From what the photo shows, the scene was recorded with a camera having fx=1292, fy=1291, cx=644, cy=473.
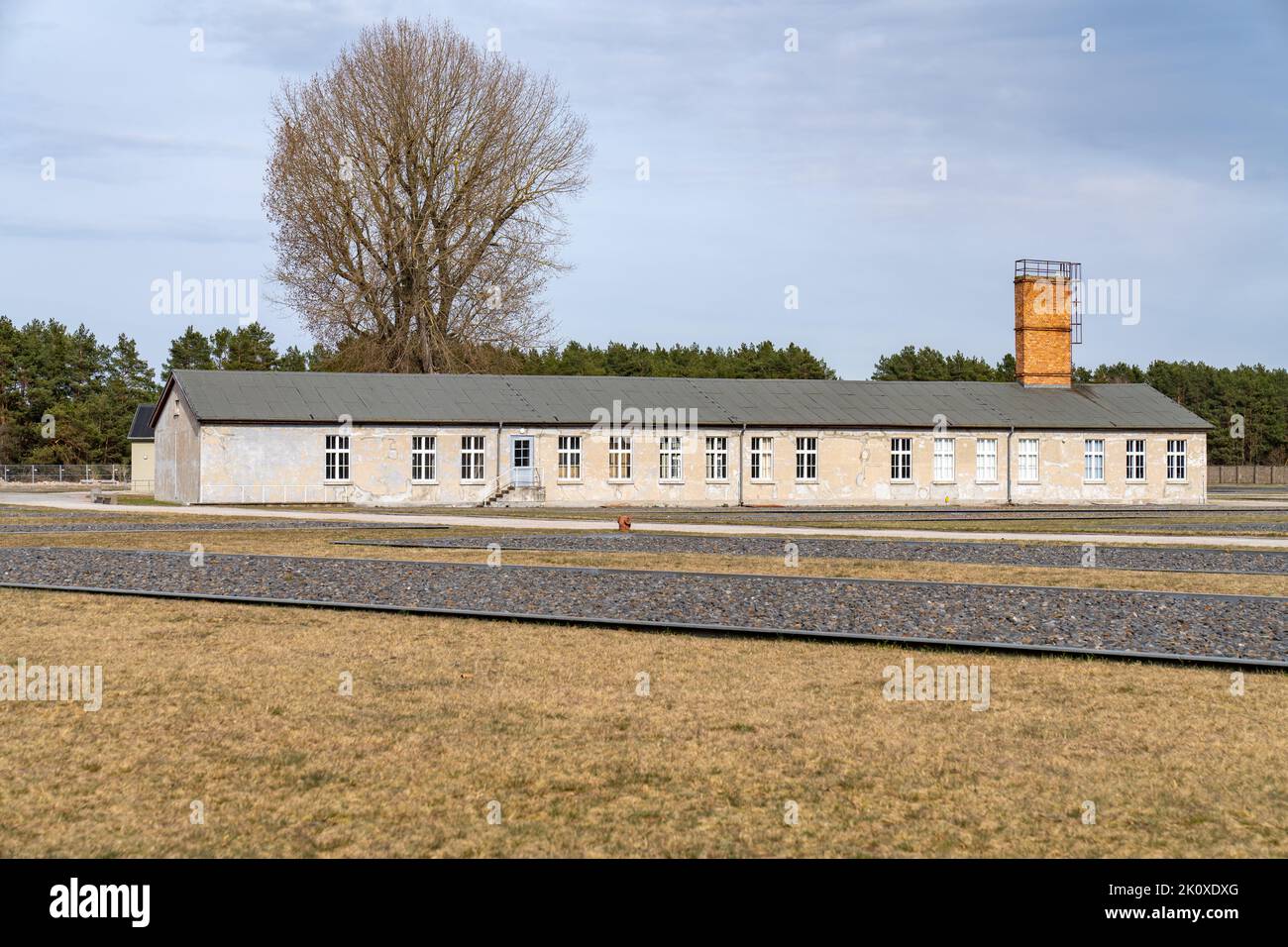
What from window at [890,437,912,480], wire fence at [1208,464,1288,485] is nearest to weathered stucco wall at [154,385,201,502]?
window at [890,437,912,480]

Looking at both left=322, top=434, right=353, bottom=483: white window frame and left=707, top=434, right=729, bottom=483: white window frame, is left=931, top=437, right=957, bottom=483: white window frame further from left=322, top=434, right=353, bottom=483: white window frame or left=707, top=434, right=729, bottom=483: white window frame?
left=322, top=434, right=353, bottom=483: white window frame

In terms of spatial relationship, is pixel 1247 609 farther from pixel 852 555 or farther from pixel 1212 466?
pixel 1212 466

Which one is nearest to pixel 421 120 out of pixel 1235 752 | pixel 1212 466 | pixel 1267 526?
pixel 1267 526

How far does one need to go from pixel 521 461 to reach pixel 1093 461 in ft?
74.2

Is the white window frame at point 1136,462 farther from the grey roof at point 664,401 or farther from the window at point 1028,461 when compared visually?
the window at point 1028,461

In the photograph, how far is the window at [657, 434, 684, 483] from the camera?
47000mm

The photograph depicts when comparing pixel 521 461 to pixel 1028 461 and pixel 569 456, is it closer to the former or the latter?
pixel 569 456

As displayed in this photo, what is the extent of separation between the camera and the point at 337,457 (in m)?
43.9

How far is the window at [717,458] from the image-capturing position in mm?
47344

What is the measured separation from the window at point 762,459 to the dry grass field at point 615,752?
3655cm

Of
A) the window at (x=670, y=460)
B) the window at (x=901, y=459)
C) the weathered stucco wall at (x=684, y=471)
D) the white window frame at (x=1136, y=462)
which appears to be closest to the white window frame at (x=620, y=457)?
the weathered stucco wall at (x=684, y=471)

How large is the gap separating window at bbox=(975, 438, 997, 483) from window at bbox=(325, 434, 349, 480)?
2367 centimetres

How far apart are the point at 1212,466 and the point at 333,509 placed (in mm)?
70653

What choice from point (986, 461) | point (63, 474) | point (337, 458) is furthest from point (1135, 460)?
point (63, 474)
